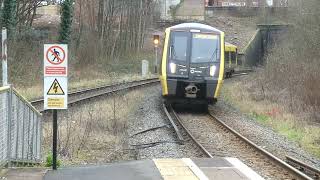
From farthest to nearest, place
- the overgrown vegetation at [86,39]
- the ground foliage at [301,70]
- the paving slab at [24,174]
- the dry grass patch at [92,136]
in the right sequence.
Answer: the overgrown vegetation at [86,39], the ground foliage at [301,70], the dry grass patch at [92,136], the paving slab at [24,174]

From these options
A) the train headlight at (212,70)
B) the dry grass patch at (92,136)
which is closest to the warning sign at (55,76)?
the dry grass patch at (92,136)

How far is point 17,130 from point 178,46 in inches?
496

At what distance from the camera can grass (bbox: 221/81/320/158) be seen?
16000mm

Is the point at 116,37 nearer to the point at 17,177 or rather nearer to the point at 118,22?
the point at 118,22

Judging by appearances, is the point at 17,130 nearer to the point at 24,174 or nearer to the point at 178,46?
the point at 24,174

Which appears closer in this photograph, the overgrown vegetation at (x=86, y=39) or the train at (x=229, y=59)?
the overgrown vegetation at (x=86, y=39)

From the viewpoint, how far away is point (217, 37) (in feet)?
71.2

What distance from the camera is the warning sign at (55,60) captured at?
911 cm

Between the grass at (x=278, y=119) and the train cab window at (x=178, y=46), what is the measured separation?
3.44 metres

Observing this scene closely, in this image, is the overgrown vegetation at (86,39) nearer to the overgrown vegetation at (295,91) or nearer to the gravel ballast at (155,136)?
the gravel ballast at (155,136)

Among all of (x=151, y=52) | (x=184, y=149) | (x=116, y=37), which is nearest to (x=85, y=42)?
(x=116, y=37)

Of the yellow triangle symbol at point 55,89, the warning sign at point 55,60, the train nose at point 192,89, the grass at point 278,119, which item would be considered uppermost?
the warning sign at point 55,60

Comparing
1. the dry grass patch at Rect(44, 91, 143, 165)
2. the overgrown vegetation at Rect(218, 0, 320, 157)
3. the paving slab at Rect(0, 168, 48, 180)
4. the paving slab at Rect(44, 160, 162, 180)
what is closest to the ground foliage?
the overgrown vegetation at Rect(218, 0, 320, 157)

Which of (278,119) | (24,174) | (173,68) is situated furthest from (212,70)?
(24,174)
